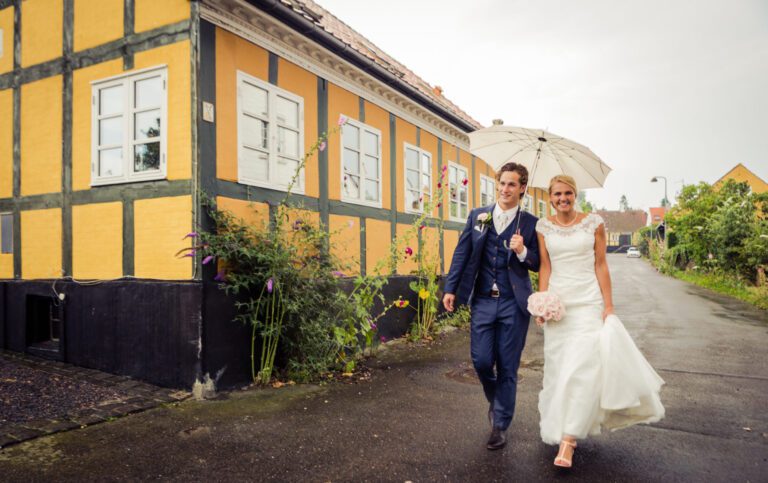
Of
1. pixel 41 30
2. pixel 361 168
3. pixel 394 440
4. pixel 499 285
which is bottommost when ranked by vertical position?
pixel 394 440

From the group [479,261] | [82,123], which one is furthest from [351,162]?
[479,261]

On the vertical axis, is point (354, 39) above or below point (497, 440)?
above

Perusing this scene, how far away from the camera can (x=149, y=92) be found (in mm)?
5766

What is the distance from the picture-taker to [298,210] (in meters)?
6.63

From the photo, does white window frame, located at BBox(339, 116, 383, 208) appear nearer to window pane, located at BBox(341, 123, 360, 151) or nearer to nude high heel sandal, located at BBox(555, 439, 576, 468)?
window pane, located at BBox(341, 123, 360, 151)

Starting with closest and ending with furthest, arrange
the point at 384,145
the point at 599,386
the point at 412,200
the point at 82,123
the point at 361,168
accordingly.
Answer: the point at 599,386 < the point at 82,123 < the point at 361,168 < the point at 384,145 < the point at 412,200

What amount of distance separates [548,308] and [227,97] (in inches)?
168

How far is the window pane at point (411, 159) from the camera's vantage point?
10156mm

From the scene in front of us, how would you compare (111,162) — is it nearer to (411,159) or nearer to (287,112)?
(287,112)

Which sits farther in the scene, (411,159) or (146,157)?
Answer: (411,159)

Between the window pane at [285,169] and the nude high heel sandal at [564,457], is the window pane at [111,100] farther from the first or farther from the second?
the nude high heel sandal at [564,457]

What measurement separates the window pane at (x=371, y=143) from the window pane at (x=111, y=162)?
3.88 meters

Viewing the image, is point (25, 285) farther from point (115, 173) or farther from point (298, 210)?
point (298, 210)

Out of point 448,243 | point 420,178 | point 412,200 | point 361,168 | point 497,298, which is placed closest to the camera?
point 497,298
